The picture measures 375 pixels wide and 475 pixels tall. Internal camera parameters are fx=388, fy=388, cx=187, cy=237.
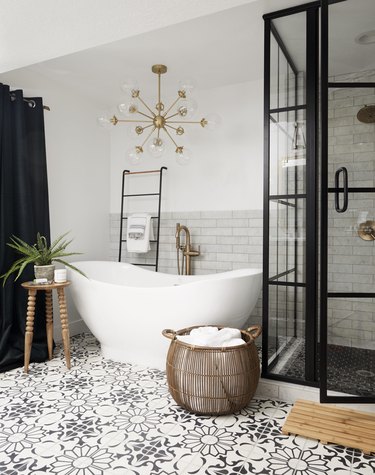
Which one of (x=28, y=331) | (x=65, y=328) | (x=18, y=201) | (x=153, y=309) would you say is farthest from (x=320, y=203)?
(x=18, y=201)

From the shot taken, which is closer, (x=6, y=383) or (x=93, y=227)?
(x=6, y=383)

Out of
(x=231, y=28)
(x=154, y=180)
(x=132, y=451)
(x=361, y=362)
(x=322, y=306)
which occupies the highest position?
(x=231, y=28)

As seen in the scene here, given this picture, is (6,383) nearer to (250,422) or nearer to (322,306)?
(250,422)

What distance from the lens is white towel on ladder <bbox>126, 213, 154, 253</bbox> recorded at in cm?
448

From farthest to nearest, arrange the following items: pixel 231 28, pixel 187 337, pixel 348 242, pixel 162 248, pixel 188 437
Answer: pixel 162 248
pixel 231 28
pixel 187 337
pixel 348 242
pixel 188 437

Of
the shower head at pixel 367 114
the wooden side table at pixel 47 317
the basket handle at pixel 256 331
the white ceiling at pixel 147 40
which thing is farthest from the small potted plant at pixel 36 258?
the shower head at pixel 367 114

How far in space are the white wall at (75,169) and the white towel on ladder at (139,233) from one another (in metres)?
0.48

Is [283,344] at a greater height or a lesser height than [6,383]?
greater

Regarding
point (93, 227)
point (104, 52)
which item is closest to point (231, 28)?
point (104, 52)

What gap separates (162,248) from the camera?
4621 mm

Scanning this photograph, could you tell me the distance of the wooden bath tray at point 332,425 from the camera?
2.14 m

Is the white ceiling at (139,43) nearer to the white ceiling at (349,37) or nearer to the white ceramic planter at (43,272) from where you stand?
the white ceiling at (349,37)

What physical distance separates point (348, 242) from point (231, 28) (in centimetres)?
187

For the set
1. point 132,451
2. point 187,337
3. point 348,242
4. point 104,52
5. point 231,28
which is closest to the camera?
point 132,451
